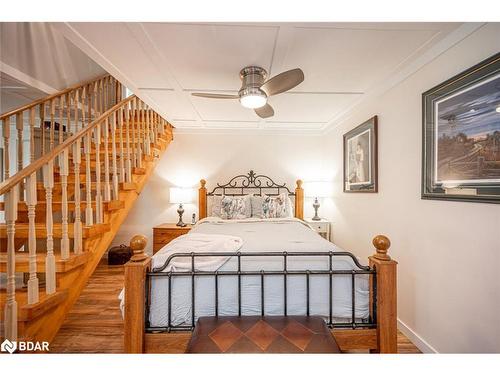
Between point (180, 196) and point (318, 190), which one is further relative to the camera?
point (318, 190)

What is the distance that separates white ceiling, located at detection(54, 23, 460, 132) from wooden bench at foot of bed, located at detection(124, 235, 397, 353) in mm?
1345

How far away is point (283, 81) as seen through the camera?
1752 mm

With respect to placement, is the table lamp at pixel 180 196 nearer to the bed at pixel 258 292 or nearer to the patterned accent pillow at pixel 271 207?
the patterned accent pillow at pixel 271 207

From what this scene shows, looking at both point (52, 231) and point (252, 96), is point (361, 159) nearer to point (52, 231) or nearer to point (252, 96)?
point (252, 96)

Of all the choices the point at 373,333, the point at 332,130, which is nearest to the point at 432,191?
the point at 373,333

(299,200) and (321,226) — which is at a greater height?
(299,200)

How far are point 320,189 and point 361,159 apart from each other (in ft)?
3.74

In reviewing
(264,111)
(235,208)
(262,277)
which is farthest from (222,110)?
(262,277)

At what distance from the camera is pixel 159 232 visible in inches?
135

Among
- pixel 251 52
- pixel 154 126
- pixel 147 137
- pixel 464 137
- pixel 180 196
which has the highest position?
pixel 251 52

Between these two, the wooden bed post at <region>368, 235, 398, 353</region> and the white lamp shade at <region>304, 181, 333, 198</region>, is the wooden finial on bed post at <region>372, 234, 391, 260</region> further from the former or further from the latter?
the white lamp shade at <region>304, 181, 333, 198</region>

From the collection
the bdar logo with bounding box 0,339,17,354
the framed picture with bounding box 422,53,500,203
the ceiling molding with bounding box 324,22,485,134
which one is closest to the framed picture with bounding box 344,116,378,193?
the ceiling molding with bounding box 324,22,485,134

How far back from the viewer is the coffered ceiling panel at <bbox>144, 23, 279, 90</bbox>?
1.46 m
